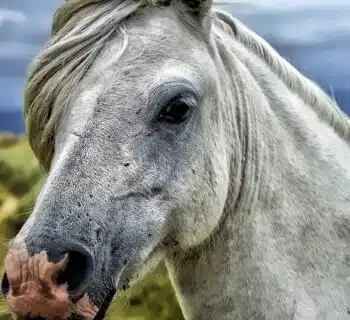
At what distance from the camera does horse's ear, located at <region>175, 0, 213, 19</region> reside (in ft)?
8.91

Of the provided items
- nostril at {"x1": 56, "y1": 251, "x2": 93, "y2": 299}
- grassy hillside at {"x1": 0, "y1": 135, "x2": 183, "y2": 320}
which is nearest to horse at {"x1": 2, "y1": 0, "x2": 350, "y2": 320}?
nostril at {"x1": 56, "y1": 251, "x2": 93, "y2": 299}

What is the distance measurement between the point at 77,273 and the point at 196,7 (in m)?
1.10

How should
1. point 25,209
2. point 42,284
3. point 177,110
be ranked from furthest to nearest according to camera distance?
point 25,209
point 177,110
point 42,284

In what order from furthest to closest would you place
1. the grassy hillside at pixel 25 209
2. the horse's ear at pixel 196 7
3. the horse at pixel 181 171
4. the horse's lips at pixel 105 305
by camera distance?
1. the grassy hillside at pixel 25 209
2. the horse's ear at pixel 196 7
3. the horse's lips at pixel 105 305
4. the horse at pixel 181 171

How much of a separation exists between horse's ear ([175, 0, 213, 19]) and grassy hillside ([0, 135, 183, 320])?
2.73 metres

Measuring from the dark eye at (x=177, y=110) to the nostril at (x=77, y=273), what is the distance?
0.56m

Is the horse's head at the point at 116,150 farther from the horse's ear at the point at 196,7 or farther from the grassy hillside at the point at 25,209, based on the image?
the grassy hillside at the point at 25,209

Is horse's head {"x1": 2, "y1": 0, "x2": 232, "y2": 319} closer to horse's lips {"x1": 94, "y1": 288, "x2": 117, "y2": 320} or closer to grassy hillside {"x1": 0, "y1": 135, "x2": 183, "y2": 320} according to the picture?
horse's lips {"x1": 94, "y1": 288, "x2": 117, "y2": 320}

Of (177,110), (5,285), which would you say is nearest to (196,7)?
(177,110)

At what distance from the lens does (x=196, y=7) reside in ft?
8.92

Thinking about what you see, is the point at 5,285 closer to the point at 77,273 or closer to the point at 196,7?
the point at 77,273

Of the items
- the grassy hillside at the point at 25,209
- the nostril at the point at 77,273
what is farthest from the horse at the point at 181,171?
the grassy hillside at the point at 25,209

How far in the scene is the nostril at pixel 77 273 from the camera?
7.34ft

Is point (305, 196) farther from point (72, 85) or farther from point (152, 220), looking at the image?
point (72, 85)
